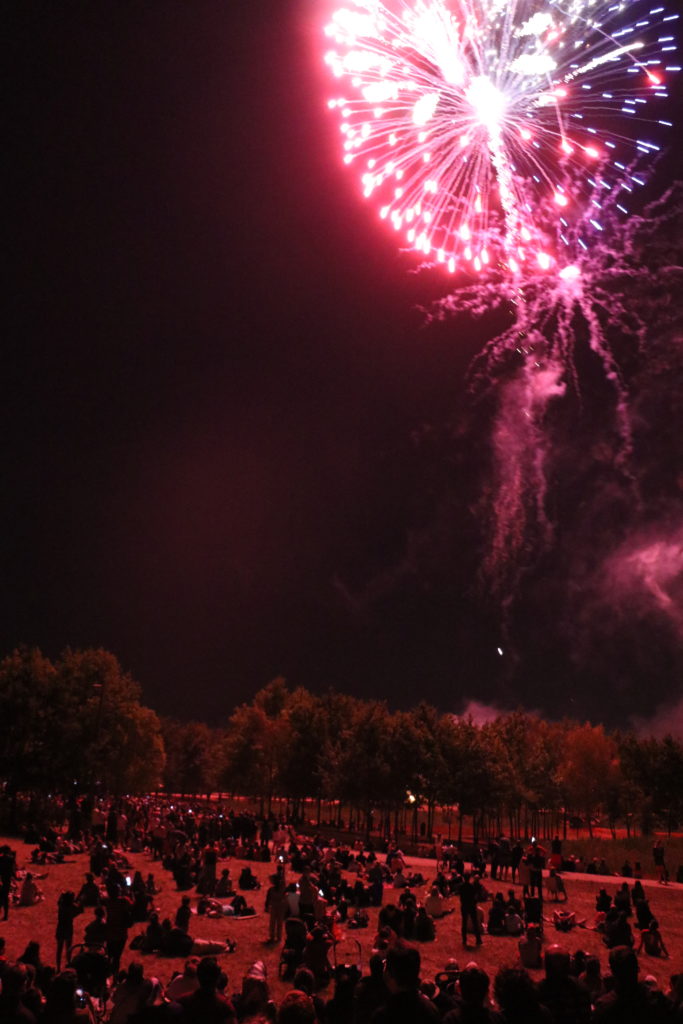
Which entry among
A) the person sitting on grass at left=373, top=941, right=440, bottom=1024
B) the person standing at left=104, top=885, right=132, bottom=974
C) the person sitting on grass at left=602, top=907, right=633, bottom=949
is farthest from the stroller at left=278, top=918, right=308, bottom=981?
the person sitting on grass at left=373, top=941, right=440, bottom=1024

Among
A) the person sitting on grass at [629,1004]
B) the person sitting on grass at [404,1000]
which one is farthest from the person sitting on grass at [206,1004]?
the person sitting on grass at [629,1004]

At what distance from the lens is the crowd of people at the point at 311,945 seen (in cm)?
562

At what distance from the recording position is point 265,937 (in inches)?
709

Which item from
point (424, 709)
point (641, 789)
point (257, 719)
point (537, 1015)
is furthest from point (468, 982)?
point (257, 719)

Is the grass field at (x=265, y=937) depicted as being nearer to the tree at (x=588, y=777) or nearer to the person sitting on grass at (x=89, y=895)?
the person sitting on grass at (x=89, y=895)

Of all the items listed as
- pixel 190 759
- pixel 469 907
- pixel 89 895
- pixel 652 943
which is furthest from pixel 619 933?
pixel 190 759

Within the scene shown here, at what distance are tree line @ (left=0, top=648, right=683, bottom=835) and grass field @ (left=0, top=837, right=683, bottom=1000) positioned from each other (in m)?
21.3

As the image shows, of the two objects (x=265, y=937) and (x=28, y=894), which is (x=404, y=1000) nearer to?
(x=265, y=937)

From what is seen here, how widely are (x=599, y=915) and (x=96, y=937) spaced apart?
13379 mm

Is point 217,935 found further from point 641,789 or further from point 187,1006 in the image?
point 641,789

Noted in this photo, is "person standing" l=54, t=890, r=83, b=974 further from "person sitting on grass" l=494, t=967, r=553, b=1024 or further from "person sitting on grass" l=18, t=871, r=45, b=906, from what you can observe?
"person sitting on grass" l=494, t=967, r=553, b=1024

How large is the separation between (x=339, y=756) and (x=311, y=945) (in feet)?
136

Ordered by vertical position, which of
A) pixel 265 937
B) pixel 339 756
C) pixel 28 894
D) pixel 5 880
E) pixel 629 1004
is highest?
pixel 339 756

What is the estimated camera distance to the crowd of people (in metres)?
5.62
